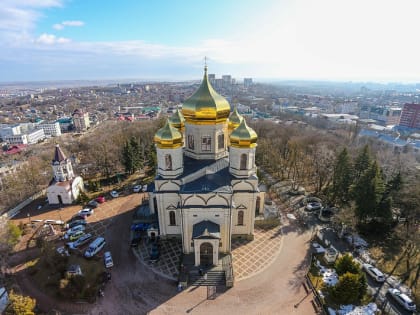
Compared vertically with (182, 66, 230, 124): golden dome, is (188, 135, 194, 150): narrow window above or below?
below

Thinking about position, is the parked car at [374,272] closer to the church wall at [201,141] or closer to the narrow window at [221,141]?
the church wall at [201,141]

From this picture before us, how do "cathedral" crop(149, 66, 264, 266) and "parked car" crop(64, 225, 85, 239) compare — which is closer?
"cathedral" crop(149, 66, 264, 266)

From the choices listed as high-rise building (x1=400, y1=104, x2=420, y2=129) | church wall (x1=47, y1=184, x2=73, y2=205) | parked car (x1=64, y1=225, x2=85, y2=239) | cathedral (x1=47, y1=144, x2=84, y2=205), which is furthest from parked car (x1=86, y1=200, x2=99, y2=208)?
high-rise building (x1=400, y1=104, x2=420, y2=129)

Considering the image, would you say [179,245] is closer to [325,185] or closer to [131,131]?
[325,185]

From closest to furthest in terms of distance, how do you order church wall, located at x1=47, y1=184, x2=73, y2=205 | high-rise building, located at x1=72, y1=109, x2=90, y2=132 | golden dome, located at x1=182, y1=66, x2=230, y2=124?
golden dome, located at x1=182, y1=66, x2=230, y2=124
church wall, located at x1=47, y1=184, x2=73, y2=205
high-rise building, located at x1=72, y1=109, x2=90, y2=132

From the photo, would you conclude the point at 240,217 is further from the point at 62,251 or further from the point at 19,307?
the point at 19,307

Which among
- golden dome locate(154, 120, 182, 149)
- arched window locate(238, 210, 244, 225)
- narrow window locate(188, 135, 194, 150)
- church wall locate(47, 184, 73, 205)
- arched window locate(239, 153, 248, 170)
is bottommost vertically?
church wall locate(47, 184, 73, 205)

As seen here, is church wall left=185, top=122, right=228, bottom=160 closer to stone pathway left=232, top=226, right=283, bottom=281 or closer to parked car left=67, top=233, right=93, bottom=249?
stone pathway left=232, top=226, right=283, bottom=281

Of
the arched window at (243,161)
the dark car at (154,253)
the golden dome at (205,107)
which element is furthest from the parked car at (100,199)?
the arched window at (243,161)

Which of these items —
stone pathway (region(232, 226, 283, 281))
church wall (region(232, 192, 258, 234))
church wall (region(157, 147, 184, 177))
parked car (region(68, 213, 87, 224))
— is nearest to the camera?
stone pathway (region(232, 226, 283, 281))

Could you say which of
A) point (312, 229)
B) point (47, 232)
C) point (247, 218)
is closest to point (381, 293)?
point (312, 229)
